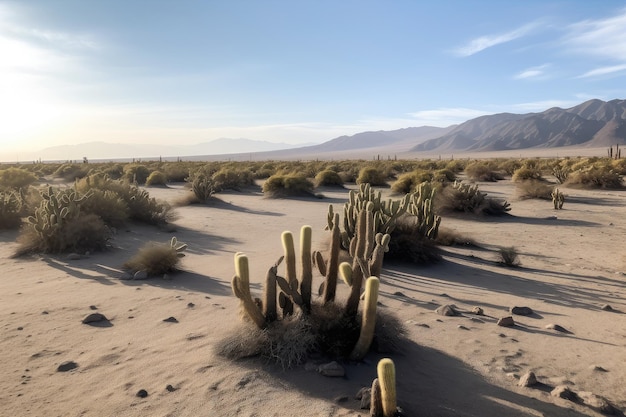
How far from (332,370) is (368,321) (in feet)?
1.64

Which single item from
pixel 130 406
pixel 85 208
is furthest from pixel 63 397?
pixel 85 208

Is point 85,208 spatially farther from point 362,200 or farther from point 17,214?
point 362,200

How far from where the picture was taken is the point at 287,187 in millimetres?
21312

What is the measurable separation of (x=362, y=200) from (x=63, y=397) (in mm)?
6706

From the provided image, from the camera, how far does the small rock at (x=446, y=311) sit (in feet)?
18.9

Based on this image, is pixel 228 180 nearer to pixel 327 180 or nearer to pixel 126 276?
pixel 327 180

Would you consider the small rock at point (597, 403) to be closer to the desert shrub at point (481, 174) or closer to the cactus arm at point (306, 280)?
the cactus arm at point (306, 280)

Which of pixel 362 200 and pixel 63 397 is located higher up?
pixel 362 200

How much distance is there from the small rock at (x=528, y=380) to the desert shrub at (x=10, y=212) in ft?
39.1

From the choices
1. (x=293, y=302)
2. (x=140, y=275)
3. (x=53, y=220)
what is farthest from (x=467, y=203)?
(x=293, y=302)

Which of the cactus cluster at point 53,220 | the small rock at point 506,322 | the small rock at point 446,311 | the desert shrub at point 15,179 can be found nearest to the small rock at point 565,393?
the small rock at point 506,322

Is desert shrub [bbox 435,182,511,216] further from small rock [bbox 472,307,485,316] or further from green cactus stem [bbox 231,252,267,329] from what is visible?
green cactus stem [bbox 231,252,267,329]

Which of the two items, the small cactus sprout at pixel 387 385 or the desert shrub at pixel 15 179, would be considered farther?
the desert shrub at pixel 15 179

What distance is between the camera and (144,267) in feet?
25.1
